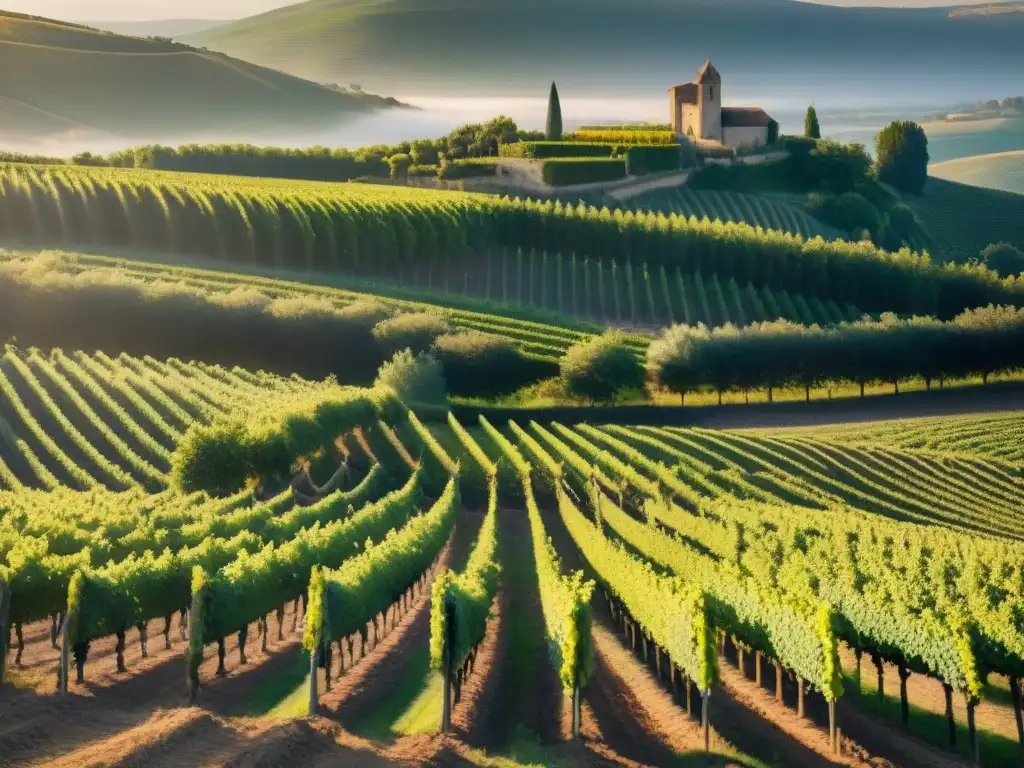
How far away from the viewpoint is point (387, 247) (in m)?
104

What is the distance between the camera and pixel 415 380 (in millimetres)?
76312

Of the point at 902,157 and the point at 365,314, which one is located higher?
the point at 902,157

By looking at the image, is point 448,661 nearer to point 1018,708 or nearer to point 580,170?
point 1018,708

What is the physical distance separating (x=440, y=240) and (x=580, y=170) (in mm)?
29987

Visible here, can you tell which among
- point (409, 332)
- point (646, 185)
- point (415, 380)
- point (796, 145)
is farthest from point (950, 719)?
point (796, 145)

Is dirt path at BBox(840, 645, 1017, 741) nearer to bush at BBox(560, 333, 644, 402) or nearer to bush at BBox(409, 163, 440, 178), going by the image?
bush at BBox(560, 333, 644, 402)

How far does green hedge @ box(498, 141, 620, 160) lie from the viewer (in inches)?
5389

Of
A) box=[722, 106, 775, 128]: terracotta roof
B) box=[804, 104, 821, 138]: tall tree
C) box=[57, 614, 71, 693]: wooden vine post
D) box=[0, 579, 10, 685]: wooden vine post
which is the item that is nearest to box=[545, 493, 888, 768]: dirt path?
box=[57, 614, 71, 693]: wooden vine post

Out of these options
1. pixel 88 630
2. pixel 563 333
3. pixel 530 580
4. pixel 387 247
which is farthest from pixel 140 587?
pixel 387 247

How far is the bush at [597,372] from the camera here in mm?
79938

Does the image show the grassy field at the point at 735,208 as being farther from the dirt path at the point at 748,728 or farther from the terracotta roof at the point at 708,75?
the dirt path at the point at 748,728

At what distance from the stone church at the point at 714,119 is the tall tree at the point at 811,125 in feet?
39.6

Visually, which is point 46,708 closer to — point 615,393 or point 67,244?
point 615,393

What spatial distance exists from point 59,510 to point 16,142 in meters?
128
